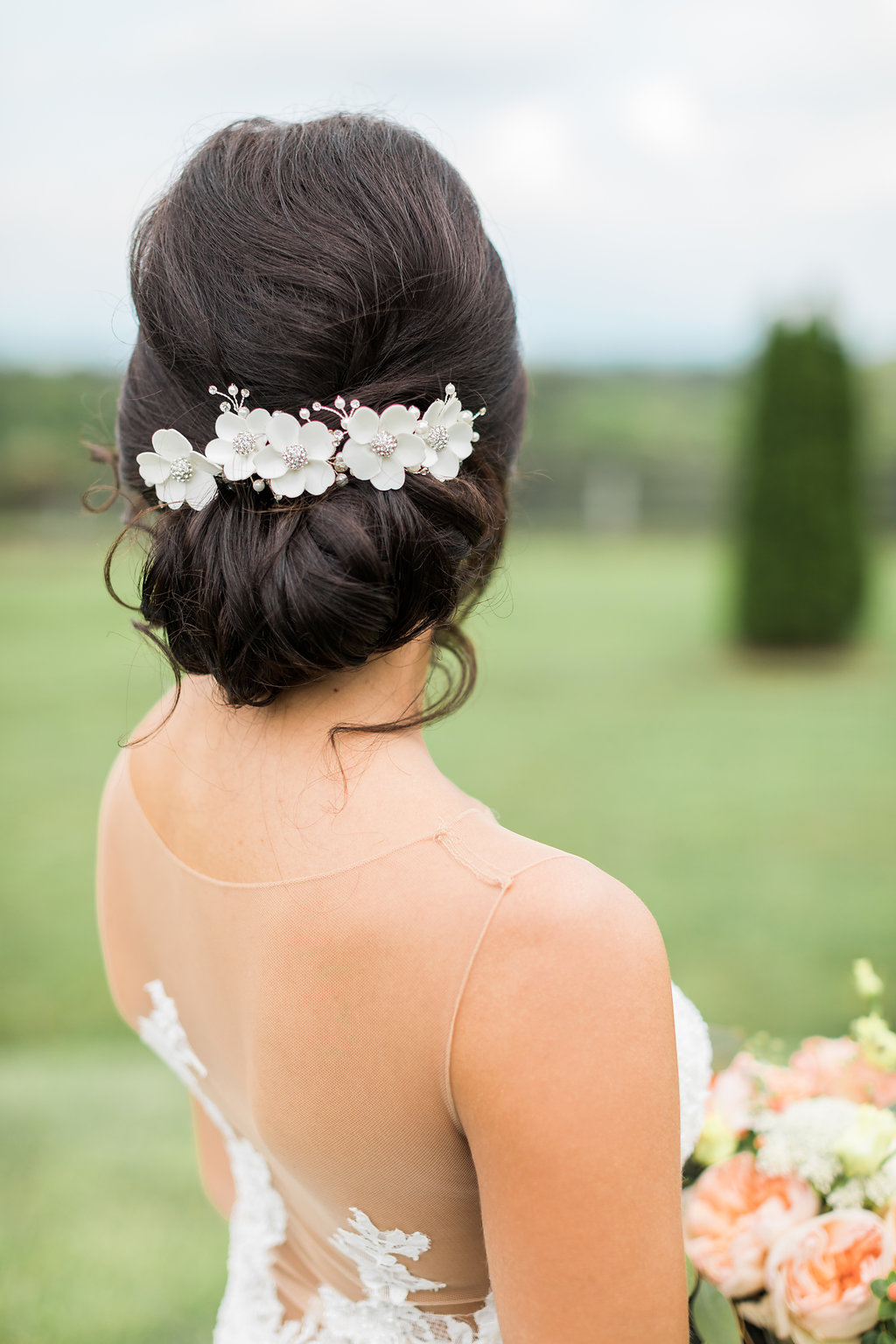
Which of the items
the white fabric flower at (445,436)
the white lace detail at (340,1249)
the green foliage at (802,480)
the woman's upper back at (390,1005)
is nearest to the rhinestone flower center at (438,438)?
the white fabric flower at (445,436)

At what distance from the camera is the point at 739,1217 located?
1.09 m

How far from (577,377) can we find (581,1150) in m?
31.9

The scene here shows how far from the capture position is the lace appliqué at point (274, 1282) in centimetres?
103

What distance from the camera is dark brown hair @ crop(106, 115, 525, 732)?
0.85 metres

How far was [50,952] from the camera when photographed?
18.6ft

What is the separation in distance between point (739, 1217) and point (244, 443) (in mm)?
941

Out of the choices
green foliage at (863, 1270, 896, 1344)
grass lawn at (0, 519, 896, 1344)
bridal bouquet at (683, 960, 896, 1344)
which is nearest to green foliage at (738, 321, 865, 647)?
grass lawn at (0, 519, 896, 1344)

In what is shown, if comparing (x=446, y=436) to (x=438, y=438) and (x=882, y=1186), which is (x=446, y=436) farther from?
(x=882, y=1186)

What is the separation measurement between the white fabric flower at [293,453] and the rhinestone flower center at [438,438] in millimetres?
89

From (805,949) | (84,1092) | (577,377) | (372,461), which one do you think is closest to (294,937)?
(372,461)

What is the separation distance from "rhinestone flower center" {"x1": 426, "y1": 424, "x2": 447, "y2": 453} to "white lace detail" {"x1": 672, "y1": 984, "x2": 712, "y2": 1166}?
0.61 meters

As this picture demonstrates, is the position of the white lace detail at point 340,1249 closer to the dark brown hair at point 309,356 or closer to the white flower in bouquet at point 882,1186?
the white flower in bouquet at point 882,1186

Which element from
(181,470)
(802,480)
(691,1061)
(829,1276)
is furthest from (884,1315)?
(802,480)

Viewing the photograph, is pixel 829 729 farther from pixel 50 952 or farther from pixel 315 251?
pixel 315 251
